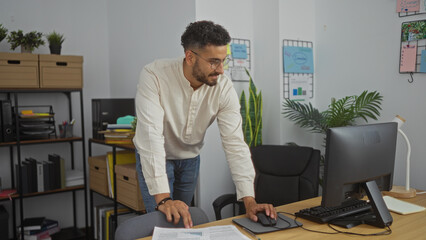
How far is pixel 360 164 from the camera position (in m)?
1.52

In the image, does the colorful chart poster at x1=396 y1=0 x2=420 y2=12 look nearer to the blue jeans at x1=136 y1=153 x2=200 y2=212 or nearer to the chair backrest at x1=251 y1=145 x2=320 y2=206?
the chair backrest at x1=251 y1=145 x2=320 y2=206

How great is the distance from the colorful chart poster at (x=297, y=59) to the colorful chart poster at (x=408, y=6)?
73cm

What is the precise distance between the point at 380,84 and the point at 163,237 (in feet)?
6.30

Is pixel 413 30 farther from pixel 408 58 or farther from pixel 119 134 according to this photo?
pixel 119 134

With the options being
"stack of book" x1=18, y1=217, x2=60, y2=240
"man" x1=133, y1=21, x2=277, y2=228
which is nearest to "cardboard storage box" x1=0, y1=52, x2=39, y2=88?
"stack of book" x1=18, y1=217, x2=60, y2=240

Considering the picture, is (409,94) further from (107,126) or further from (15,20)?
(15,20)

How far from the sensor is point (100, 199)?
396 centimetres

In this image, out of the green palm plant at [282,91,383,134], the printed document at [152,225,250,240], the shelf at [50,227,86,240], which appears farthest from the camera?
the shelf at [50,227,86,240]

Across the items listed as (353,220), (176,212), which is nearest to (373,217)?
(353,220)

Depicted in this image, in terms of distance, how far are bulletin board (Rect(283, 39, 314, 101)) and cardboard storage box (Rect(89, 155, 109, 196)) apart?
1590mm

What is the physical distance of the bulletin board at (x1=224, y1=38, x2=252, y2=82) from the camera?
2.90 metres

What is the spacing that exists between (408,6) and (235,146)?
148 centimetres

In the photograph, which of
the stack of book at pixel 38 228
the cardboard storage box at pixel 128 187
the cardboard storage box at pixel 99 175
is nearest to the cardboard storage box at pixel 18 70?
the cardboard storage box at pixel 99 175

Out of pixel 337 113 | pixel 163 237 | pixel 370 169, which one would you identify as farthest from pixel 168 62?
pixel 337 113
